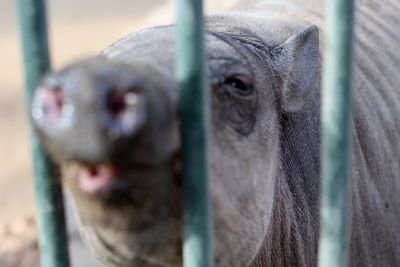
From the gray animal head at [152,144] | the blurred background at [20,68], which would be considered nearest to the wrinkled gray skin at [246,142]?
the gray animal head at [152,144]

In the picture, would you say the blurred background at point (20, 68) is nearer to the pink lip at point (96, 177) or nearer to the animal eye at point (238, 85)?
the animal eye at point (238, 85)

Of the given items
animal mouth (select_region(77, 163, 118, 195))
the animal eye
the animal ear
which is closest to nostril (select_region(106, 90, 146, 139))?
animal mouth (select_region(77, 163, 118, 195))

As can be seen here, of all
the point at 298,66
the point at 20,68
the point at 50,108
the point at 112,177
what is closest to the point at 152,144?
the point at 112,177

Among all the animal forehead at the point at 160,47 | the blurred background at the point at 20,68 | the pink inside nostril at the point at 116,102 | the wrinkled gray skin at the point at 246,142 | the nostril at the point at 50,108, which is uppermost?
the pink inside nostril at the point at 116,102

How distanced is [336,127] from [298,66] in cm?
128

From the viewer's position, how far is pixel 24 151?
6336 millimetres

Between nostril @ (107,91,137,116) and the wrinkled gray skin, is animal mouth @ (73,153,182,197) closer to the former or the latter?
the wrinkled gray skin

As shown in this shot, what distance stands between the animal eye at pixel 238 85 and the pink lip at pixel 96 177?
2.34 feet

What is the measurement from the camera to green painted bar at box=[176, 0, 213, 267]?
151 centimetres

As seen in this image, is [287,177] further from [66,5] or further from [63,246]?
[66,5]

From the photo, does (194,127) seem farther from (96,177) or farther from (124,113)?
(96,177)

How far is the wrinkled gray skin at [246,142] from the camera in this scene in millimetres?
1610

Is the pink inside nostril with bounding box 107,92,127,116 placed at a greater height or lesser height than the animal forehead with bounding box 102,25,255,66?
greater

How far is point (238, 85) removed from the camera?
2367 mm
